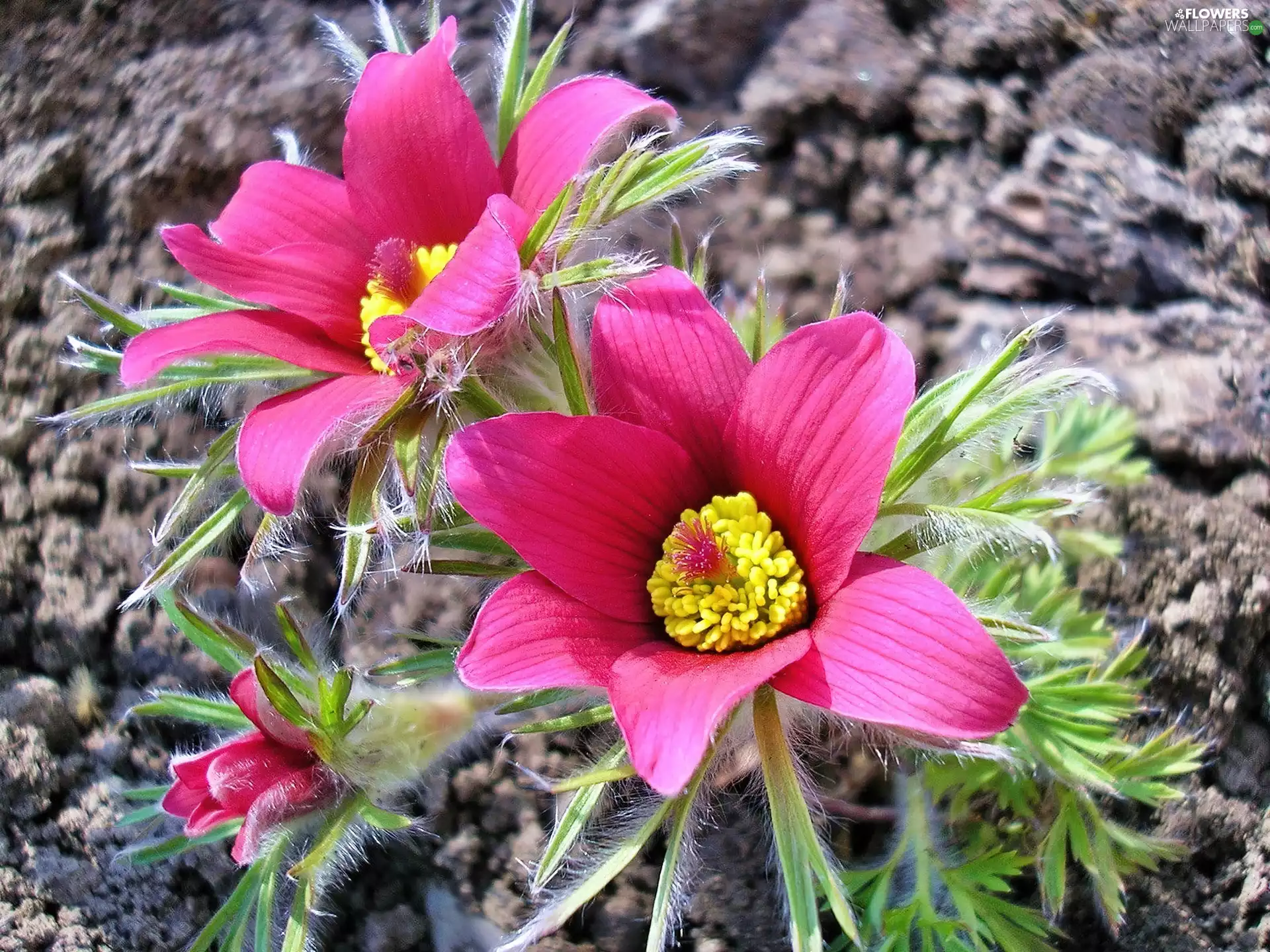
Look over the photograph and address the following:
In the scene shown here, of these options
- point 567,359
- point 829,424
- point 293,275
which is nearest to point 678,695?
point 829,424

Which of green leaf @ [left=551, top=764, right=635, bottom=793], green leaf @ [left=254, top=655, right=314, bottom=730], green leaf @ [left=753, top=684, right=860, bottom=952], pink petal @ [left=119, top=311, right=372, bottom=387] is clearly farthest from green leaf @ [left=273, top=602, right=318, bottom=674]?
green leaf @ [left=753, top=684, right=860, bottom=952]

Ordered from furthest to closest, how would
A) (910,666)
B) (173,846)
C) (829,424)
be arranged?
(173,846) < (829,424) < (910,666)

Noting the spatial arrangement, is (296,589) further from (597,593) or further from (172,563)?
(597,593)

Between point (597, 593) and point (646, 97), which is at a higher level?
point (646, 97)

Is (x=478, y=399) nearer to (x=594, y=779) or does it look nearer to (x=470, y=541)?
(x=470, y=541)

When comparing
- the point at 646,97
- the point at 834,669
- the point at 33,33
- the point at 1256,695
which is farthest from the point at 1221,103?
the point at 33,33

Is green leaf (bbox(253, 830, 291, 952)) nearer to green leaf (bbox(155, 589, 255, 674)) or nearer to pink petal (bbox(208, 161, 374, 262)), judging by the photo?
green leaf (bbox(155, 589, 255, 674))
